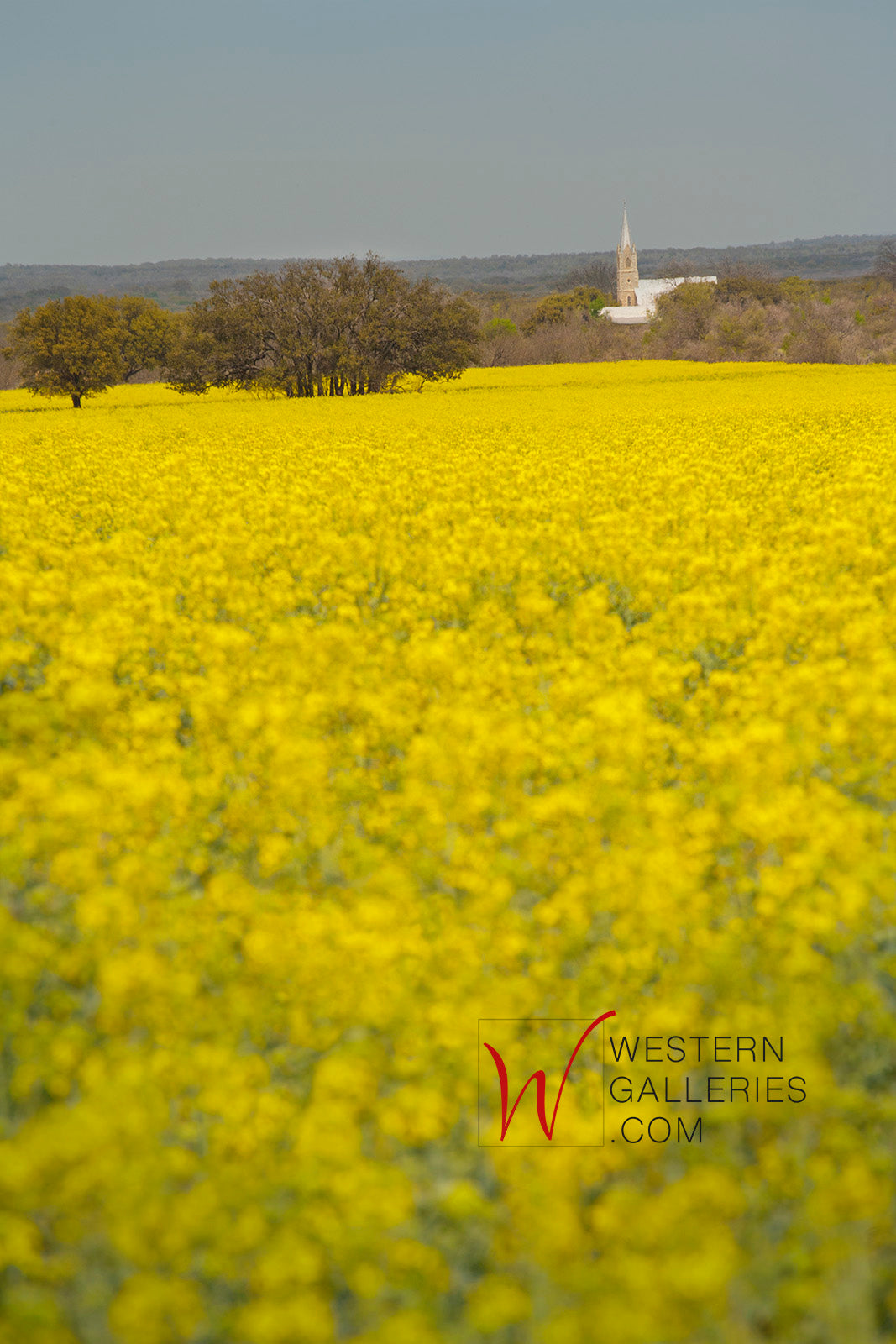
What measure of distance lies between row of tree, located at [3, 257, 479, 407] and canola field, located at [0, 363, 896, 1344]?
37.2 meters

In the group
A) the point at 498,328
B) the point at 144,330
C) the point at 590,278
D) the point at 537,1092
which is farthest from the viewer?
the point at 590,278

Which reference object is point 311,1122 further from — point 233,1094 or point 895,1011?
point 895,1011

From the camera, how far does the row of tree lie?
135 ft

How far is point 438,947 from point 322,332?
43.4 meters

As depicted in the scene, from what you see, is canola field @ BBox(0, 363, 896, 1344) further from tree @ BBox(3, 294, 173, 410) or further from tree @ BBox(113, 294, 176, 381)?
tree @ BBox(113, 294, 176, 381)

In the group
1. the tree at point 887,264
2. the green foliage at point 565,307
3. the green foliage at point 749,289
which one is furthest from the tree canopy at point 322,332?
the tree at point 887,264

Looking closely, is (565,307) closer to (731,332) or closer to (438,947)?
(731,332)

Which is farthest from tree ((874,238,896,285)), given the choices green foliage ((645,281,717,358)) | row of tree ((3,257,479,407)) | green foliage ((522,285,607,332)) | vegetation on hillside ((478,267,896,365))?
row of tree ((3,257,479,407))

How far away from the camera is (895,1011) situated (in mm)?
2982

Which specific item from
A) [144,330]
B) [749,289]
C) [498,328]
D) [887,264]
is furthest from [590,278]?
[144,330]

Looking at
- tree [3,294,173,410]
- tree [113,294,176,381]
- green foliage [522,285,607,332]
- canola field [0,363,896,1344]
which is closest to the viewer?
canola field [0,363,896,1344]

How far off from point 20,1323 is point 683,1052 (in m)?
2.06

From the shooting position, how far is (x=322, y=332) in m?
41.9

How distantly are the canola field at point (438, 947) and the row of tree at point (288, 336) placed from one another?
3719cm
